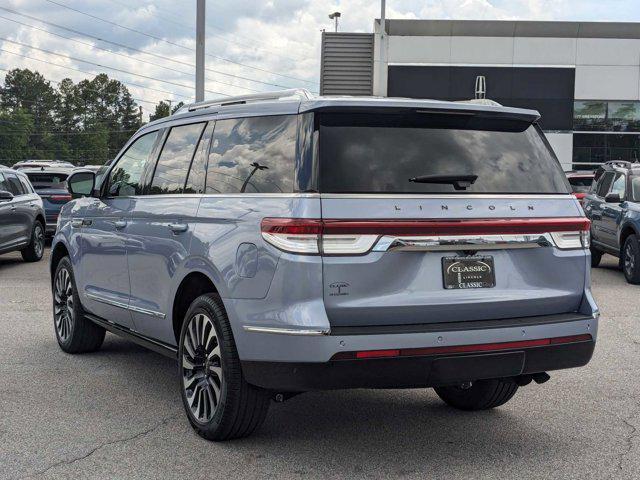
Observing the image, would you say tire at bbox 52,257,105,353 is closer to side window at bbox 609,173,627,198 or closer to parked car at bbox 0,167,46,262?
parked car at bbox 0,167,46,262

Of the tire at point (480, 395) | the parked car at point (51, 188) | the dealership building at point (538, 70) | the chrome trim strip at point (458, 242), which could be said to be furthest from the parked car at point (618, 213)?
the dealership building at point (538, 70)

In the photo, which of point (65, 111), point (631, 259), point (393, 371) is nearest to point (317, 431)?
point (393, 371)

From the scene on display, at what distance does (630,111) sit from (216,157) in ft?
114

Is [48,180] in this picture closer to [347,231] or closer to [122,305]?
[122,305]

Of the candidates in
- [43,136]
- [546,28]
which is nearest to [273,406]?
[546,28]

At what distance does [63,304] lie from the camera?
805cm

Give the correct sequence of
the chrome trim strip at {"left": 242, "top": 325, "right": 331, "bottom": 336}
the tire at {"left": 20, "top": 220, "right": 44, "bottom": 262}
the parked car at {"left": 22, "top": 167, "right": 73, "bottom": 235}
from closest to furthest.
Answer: the chrome trim strip at {"left": 242, "top": 325, "right": 331, "bottom": 336} < the tire at {"left": 20, "top": 220, "right": 44, "bottom": 262} < the parked car at {"left": 22, "top": 167, "right": 73, "bottom": 235}

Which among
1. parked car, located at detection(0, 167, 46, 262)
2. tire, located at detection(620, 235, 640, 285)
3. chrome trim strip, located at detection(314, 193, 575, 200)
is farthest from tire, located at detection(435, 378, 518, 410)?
parked car, located at detection(0, 167, 46, 262)

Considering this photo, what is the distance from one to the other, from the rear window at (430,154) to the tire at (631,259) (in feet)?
30.9

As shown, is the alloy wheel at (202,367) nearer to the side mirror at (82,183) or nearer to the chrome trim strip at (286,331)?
the chrome trim strip at (286,331)

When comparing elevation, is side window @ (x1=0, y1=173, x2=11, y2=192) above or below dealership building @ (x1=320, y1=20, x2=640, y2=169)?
below

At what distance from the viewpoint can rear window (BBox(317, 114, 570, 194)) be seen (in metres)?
4.64

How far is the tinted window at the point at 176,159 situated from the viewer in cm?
585

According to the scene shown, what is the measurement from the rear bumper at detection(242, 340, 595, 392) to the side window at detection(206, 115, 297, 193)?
90 cm
